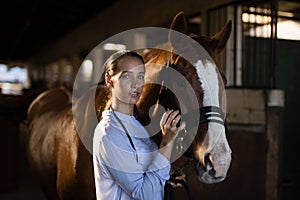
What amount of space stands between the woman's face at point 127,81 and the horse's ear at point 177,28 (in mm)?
275

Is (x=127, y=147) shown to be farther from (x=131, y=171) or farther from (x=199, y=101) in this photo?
(x=199, y=101)

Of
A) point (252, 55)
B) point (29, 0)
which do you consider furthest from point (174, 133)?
point (29, 0)

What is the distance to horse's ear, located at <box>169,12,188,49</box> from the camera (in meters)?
1.56

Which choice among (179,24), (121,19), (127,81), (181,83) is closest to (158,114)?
(181,83)

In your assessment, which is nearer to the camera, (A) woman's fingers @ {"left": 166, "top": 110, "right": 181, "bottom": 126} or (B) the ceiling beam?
(A) woman's fingers @ {"left": 166, "top": 110, "right": 181, "bottom": 126}

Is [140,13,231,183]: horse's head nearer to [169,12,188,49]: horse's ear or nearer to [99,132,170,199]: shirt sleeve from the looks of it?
[169,12,188,49]: horse's ear


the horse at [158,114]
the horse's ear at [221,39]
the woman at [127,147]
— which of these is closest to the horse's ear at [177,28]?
the horse at [158,114]

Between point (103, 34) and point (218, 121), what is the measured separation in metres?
8.24

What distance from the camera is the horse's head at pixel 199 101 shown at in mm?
1335

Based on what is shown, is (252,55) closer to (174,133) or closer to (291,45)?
(291,45)

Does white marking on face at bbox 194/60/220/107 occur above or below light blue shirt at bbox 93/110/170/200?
above

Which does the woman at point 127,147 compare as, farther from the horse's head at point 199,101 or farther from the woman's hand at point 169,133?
the horse's head at point 199,101

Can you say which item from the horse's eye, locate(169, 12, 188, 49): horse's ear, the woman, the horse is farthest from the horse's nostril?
locate(169, 12, 188, 49): horse's ear

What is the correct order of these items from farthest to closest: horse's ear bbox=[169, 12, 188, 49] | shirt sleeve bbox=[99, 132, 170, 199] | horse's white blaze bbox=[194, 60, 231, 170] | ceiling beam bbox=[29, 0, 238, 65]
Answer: ceiling beam bbox=[29, 0, 238, 65], horse's ear bbox=[169, 12, 188, 49], horse's white blaze bbox=[194, 60, 231, 170], shirt sleeve bbox=[99, 132, 170, 199]
